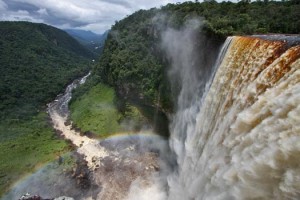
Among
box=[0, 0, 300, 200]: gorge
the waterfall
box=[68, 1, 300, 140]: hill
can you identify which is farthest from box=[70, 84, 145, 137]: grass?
the waterfall

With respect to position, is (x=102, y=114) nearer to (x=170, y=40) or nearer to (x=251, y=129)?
(x=170, y=40)

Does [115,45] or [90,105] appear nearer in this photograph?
[90,105]

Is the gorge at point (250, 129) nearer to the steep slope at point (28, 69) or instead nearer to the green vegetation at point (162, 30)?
the green vegetation at point (162, 30)

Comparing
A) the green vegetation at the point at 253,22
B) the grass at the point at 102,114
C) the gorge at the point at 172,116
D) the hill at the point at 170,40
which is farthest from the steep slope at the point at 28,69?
the green vegetation at the point at 253,22

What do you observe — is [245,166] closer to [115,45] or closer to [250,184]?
[250,184]

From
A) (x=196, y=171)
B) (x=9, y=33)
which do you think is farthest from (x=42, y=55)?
(x=196, y=171)

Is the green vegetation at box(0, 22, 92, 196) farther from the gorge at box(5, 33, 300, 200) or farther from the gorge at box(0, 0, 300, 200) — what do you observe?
the gorge at box(5, 33, 300, 200)

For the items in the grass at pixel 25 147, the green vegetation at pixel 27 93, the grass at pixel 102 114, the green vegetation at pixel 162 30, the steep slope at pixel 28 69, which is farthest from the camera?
the steep slope at pixel 28 69
